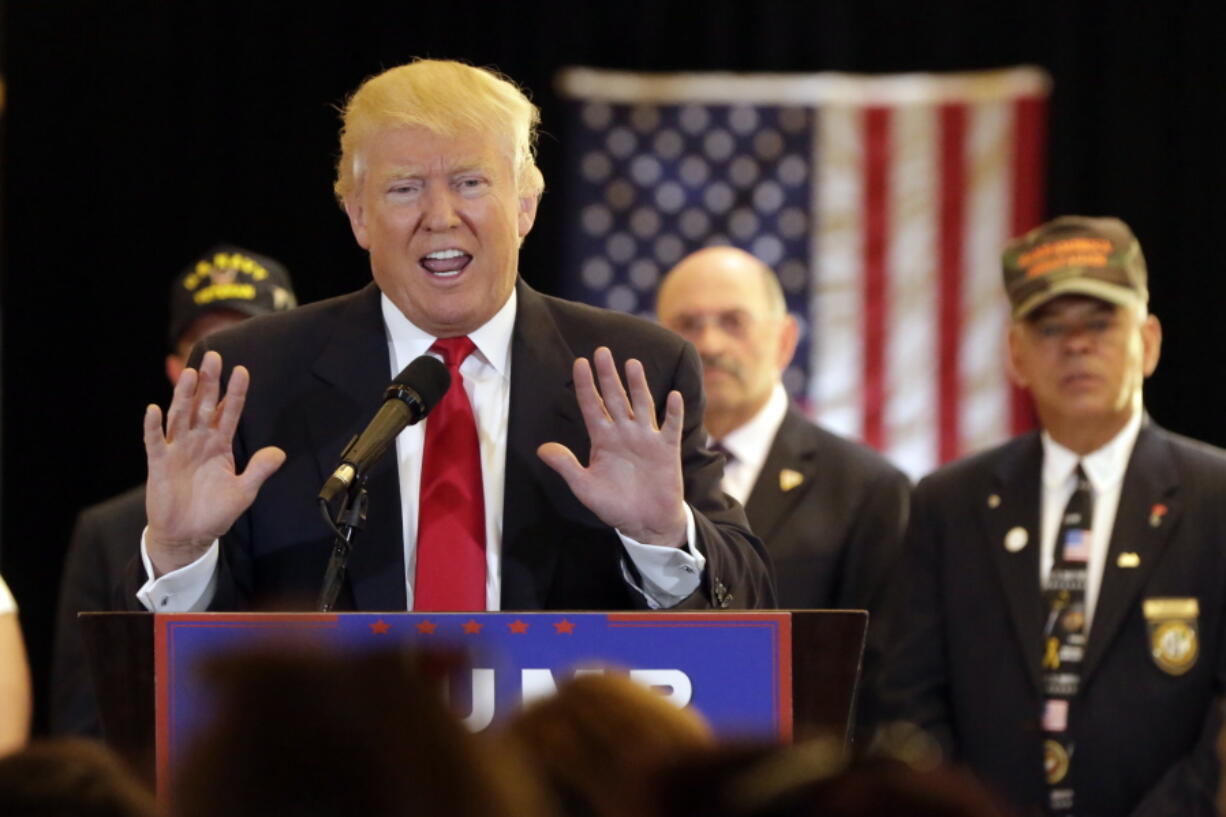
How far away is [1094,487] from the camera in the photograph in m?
3.87

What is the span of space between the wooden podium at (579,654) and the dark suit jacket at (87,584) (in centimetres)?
220

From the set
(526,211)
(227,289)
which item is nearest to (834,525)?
(227,289)

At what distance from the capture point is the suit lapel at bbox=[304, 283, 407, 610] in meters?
2.38

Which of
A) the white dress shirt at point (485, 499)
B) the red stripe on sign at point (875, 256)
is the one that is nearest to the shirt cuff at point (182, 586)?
the white dress shirt at point (485, 499)

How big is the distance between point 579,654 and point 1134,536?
2064mm

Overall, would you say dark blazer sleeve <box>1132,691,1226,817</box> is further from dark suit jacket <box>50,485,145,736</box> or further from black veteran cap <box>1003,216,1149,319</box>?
dark suit jacket <box>50,485,145,736</box>

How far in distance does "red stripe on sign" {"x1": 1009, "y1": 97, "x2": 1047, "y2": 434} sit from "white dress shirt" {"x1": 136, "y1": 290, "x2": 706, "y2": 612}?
3.97 m

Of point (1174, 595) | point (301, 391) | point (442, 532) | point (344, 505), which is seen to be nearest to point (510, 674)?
point (344, 505)

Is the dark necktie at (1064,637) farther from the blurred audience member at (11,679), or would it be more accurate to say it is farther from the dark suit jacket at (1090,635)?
the blurred audience member at (11,679)

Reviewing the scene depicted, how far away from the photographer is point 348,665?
889 mm

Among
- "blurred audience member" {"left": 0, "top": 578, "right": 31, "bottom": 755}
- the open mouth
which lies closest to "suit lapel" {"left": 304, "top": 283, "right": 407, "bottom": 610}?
the open mouth

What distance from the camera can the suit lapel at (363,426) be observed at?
2383 mm

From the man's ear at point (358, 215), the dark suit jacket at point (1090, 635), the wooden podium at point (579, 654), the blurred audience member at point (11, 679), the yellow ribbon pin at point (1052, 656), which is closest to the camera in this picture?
the wooden podium at point (579, 654)

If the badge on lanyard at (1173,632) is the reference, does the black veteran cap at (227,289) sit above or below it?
above
